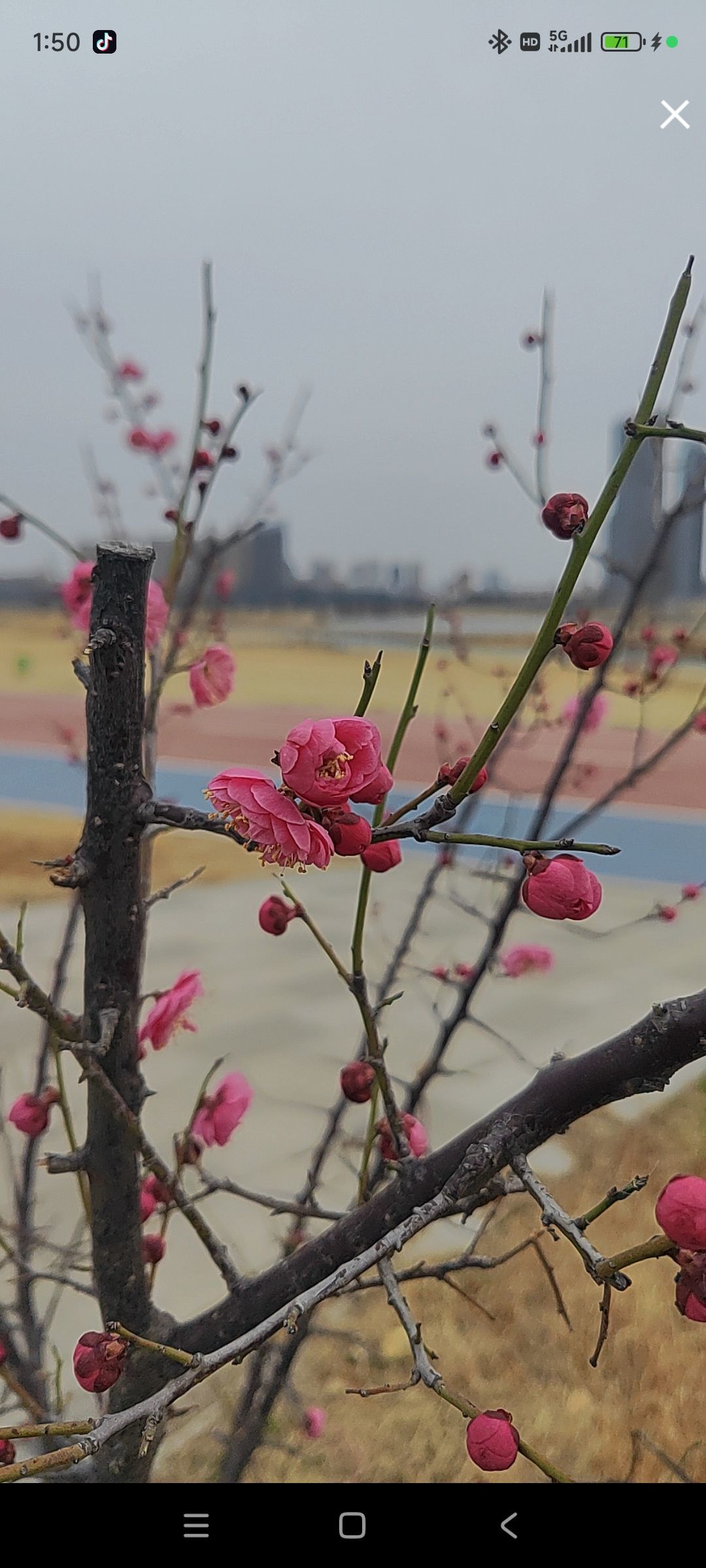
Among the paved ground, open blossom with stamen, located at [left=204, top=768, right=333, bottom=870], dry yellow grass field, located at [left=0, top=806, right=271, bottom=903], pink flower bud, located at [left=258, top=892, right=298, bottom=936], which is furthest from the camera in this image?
dry yellow grass field, located at [left=0, top=806, right=271, bottom=903]

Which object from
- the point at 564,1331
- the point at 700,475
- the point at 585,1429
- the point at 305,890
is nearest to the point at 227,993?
→ the point at 305,890

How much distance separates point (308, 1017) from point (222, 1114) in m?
0.93

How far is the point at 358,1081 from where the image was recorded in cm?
32

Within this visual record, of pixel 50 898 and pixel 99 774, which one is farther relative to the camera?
pixel 50 898

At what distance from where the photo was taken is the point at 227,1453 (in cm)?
50

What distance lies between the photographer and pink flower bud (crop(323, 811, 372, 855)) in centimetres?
21

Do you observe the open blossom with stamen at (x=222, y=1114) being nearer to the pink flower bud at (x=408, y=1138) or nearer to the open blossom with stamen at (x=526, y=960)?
the pink flower bud at (x=408, y=1138)

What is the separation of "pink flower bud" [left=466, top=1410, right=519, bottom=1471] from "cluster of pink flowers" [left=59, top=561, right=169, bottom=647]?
260mm

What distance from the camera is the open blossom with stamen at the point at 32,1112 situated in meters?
0.35

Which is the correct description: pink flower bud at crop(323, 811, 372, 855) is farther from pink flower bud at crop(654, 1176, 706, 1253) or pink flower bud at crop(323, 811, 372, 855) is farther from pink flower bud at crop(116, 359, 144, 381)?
pink flower bud at crop(116, 359, 144, 381)

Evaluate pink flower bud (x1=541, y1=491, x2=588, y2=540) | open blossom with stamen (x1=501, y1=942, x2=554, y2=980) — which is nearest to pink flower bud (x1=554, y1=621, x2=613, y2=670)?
pink flower bud (x1=541, y1=491, x2=588, y2=540)

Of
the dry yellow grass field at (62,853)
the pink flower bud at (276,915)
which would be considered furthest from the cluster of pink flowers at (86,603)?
the dry yellow grass field at (62,853)

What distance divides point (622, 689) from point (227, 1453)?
0.44 m
